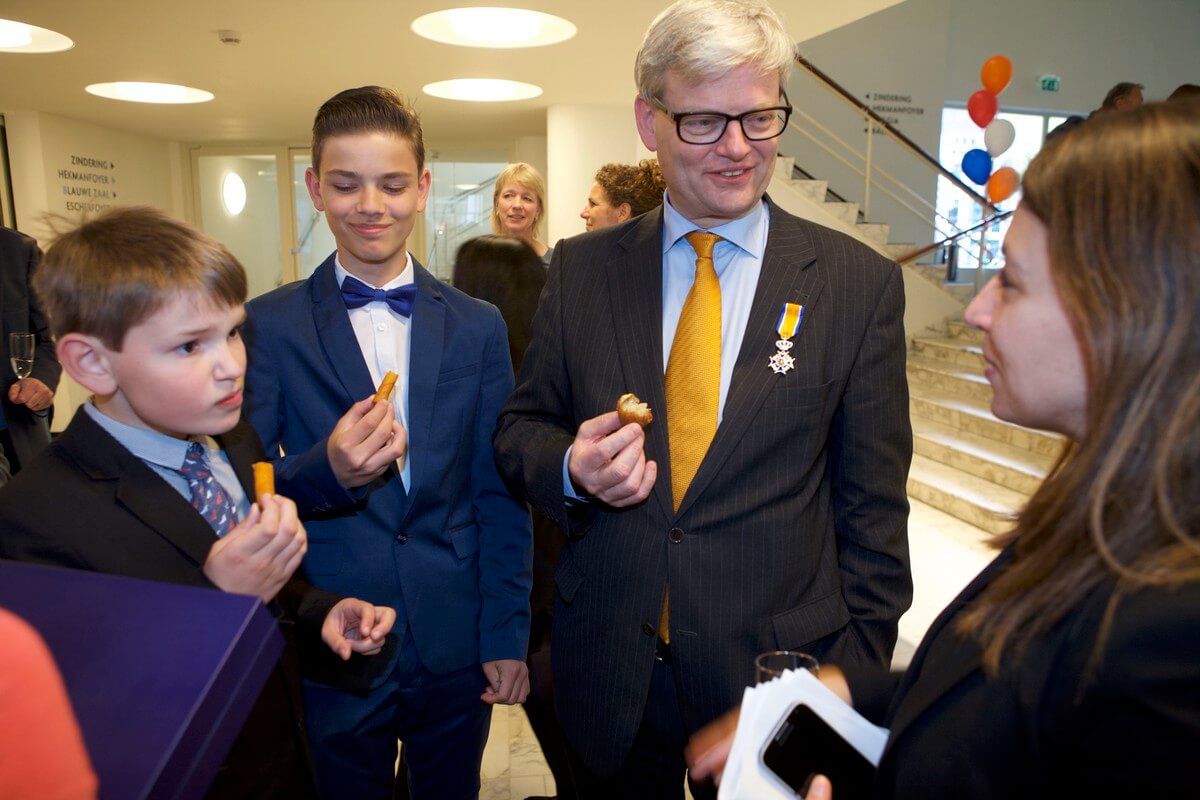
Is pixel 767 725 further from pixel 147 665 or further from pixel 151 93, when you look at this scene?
pixel 151 93

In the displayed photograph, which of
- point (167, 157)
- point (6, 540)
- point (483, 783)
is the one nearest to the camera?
point (6, 540)

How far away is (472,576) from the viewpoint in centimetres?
172

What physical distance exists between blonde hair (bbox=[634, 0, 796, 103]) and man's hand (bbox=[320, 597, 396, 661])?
1144 millimetres

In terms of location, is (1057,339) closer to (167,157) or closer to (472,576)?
(472,576)

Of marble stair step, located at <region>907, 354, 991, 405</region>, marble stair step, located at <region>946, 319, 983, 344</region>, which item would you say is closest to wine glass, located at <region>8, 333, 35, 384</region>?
marble stair step, located at <region>907, 354, 991, 405</region>

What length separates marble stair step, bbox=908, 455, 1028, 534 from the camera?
16.6 feet

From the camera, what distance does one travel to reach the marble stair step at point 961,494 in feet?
16.6

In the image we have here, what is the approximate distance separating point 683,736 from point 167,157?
497 inches

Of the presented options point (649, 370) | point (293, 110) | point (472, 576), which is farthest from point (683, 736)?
point (293, 110)

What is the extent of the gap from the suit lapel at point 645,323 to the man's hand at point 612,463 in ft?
0.29

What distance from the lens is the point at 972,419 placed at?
614cm

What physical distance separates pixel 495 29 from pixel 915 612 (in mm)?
4865

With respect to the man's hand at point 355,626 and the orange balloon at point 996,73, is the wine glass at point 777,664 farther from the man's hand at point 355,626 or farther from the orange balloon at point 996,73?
the orange balloon at point 996,73

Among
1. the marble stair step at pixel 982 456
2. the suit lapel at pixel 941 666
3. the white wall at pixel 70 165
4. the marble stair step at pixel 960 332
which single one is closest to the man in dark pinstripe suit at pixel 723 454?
the suit lapel at pixel 941 666
